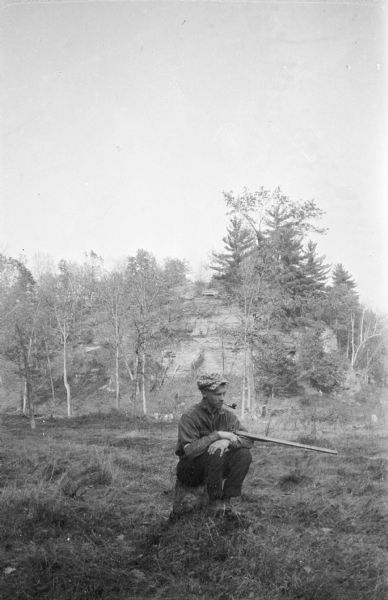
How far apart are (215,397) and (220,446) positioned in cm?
50

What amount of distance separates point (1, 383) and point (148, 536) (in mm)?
35232

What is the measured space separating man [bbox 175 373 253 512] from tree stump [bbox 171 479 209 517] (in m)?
0.06

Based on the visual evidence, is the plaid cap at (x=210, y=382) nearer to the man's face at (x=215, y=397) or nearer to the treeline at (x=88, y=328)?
the man's face at (x=215, y=397)

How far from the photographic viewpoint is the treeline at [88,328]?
2733 centimetres

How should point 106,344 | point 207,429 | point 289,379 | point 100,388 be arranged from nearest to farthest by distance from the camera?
1. point 207,429
2. point 289,379
3. point 100,388
4. point 106,344

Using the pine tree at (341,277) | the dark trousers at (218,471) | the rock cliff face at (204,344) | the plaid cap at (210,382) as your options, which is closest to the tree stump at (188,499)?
the dark trousers at (218,471)

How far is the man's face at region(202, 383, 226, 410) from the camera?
13.3 ft

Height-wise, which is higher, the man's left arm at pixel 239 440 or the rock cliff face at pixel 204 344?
the rock cliff face at pixel 204 344

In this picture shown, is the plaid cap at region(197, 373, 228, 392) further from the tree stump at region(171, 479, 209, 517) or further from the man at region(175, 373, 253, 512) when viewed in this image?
the tree stump at region(171, 479, 209, 517)

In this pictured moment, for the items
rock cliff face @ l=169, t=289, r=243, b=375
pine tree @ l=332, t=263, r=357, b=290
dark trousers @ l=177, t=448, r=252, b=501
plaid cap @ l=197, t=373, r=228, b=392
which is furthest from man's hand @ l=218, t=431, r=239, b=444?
pine tree @ l=332, t=263, r=357, b=290

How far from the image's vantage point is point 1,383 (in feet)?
113

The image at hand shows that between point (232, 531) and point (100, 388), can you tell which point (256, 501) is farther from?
point (100, 388)

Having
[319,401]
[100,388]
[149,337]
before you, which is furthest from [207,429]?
[100,388]

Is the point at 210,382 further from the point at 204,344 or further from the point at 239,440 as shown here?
the point at 204,344
